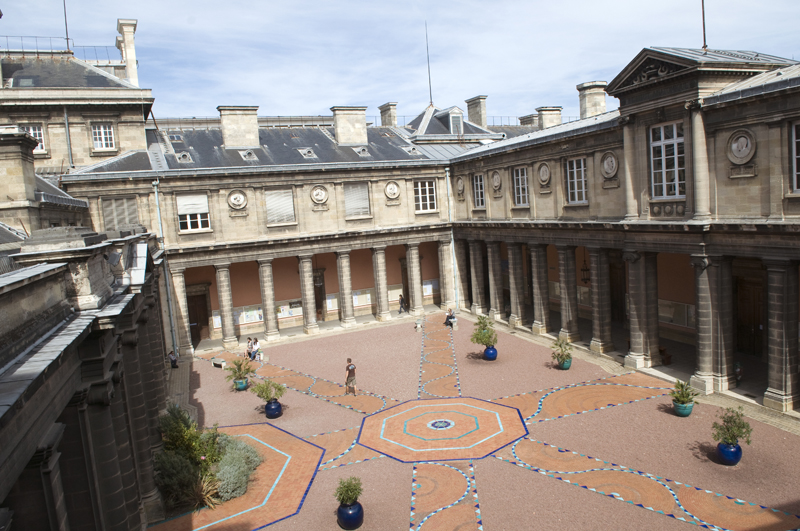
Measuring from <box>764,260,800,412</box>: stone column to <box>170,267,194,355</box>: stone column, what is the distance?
28.5 meters

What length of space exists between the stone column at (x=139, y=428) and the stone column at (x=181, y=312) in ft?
59.7

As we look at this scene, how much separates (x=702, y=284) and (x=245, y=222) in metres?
24.7

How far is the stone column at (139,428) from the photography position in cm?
1357

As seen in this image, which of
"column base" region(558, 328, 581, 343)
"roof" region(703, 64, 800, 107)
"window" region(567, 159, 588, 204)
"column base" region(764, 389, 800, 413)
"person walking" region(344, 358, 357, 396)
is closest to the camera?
"roof" region(703, 64, 800, 107)

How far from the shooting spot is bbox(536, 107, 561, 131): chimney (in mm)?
46719

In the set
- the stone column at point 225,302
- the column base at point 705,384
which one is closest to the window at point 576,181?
the column base at point 705,384

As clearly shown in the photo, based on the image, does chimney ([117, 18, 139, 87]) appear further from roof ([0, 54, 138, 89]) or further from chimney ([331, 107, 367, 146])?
chimney ([331, 107, 367, 146])

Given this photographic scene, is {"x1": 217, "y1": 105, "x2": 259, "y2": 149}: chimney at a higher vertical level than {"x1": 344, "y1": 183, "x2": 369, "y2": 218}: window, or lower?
higher

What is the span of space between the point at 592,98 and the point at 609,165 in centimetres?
1301

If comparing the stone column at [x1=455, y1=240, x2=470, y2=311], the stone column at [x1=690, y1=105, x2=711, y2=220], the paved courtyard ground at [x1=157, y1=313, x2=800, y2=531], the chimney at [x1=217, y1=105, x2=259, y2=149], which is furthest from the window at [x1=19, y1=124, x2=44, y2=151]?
the stone column at [x1=690, y1=105, x2=711, y2=220]

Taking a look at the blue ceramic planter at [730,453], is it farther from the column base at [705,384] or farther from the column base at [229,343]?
the column base at [229,343]

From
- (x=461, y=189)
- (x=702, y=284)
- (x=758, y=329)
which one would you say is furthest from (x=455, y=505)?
(x=461, y=189)

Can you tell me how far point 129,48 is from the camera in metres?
40.6

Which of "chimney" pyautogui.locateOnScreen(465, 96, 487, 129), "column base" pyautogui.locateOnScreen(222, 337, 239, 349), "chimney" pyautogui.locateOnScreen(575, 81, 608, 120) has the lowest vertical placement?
"column base" pyautogui.locateOnScreen(222, 337, 239, 349)
